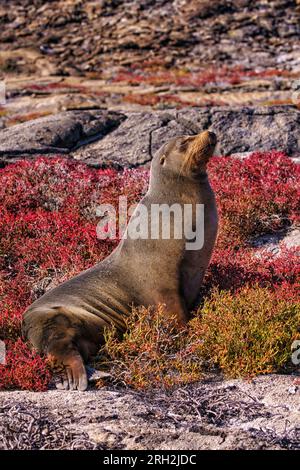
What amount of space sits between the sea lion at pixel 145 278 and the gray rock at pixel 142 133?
6.13 meters

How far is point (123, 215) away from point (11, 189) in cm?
185

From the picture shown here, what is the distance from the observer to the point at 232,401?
5902mm

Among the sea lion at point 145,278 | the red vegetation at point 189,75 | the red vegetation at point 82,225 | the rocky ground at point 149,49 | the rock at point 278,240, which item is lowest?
the red vegetation at point 189,75

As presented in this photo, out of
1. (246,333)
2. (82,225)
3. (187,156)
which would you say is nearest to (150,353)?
(246,333)

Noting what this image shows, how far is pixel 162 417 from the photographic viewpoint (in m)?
5.53

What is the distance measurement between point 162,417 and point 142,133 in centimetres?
1004

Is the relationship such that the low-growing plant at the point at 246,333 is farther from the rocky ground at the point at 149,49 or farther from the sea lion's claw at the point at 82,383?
the rocky ground at the point at 149,49

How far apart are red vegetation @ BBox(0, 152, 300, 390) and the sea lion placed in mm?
394

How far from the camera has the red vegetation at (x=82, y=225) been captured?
26.2 ft

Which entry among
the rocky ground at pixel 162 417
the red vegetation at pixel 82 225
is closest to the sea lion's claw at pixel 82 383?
the rocky ground at pixel 162 417

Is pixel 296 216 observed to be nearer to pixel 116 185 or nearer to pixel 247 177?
pixel 247 177

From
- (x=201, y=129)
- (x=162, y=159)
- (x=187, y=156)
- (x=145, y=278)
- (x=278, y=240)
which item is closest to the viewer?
(x=145, y=278)

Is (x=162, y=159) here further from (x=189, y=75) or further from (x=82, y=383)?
(x=189, y=75)

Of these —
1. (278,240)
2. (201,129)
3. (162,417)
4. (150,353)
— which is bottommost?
(278,240)
